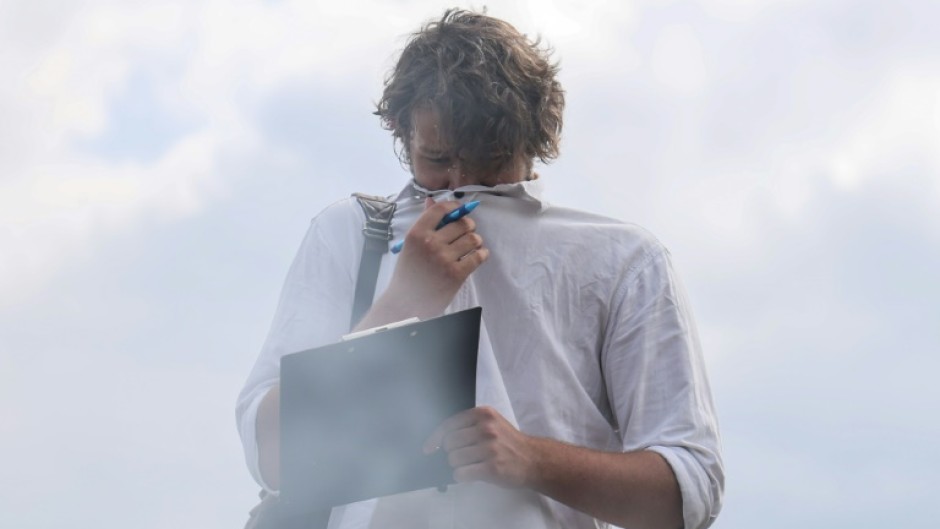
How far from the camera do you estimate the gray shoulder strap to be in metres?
4.16

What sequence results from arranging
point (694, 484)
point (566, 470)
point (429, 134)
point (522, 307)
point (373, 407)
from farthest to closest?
point (429, 134) < point (522, 307) < point (694, 484) < point (566, 470) < point (373, 407)

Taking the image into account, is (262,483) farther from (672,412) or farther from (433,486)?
(672,412)

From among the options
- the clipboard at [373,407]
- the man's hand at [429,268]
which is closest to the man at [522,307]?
the man's hand at [429,268]

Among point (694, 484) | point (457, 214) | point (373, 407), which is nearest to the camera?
point (373, 407)

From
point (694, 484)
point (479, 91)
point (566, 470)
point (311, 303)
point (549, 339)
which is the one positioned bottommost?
point (694, 484)

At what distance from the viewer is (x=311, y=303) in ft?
13.7

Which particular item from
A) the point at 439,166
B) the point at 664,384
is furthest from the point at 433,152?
the point at 664,384

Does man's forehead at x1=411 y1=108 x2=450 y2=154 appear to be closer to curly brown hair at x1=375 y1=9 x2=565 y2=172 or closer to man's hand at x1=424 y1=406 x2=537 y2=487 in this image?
curly brown hair at x1=375 y1=9 x2=565 y2=172

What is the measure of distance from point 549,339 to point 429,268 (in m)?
0.42

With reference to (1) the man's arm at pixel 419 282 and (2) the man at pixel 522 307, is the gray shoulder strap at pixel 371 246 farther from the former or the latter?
(1) the man's arm at pixel 419 282

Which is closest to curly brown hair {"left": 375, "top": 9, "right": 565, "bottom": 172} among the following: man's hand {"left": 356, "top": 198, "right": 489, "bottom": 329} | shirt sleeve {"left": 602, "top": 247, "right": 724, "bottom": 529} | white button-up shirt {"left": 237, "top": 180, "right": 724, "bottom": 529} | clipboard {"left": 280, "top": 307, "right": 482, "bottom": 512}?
white button-up shirt {"left": 237, "top": 180, "right": 724, "bottom": 529}

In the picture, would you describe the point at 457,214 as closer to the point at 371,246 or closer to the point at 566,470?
the point at 371,246

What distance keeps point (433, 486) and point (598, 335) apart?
2.63 ft

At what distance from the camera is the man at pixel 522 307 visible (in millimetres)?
3871
